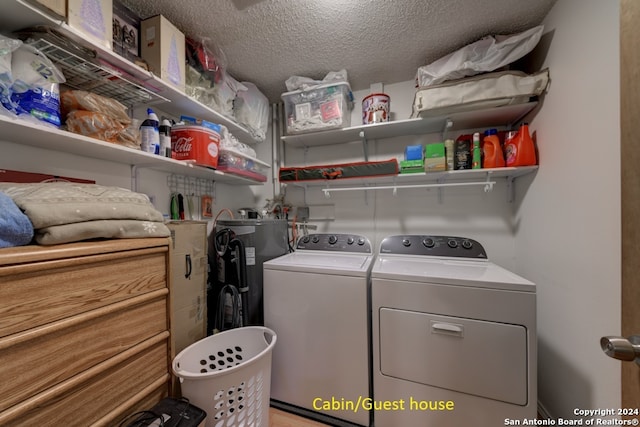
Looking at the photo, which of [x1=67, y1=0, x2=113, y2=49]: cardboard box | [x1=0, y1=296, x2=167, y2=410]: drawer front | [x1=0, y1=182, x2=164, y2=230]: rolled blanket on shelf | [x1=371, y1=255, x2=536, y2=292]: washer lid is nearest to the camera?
[x1=0, y1=296, x2=167, y2=410]: drawer front

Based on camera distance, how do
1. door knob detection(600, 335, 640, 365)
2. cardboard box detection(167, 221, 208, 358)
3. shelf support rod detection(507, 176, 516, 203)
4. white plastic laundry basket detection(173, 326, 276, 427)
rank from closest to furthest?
door knob detection(600, 335, 640, 365)
white plastic laundry basket detection(173, 326, 276, 427)
cardboard box detection(167, 221, 208, 358)
shelf support rod detection(507, 176, 516, 203)

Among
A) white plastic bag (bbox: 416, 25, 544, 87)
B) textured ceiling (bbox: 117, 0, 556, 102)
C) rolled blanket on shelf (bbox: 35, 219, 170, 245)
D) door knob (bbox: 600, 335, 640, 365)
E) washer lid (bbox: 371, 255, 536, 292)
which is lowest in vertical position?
washer lid (bbox: 371, 255, 536, 292)

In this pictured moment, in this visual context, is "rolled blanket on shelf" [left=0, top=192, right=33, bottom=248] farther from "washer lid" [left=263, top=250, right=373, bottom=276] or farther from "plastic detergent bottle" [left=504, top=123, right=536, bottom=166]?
"plastic detergent bottle" [left=504, top=123, right=536, bottom=166]

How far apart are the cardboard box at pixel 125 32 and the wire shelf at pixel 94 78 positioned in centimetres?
17

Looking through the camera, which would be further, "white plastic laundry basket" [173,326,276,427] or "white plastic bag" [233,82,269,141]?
"white plastic bag" [233,82,269,141]

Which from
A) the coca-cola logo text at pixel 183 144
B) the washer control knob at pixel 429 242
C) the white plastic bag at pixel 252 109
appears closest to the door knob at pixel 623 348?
the washer control knob at pixel 429 242

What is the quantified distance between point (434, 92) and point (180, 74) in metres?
1.61

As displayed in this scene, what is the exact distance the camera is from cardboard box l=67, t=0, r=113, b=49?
2.86 ft

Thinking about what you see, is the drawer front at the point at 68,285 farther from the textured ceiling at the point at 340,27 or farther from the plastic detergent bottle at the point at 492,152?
the plastic detergent bottle at the point at 492,152

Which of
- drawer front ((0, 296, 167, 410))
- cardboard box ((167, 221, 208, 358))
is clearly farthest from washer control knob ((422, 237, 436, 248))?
drawer front ((0, 296, 167, 410))

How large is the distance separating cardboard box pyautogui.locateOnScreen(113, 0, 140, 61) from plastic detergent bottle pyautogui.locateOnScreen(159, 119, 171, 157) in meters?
0.33

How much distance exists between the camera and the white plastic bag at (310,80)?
6.04ft

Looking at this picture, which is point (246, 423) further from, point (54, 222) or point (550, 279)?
point (550, 279)

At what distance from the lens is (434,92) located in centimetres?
158
